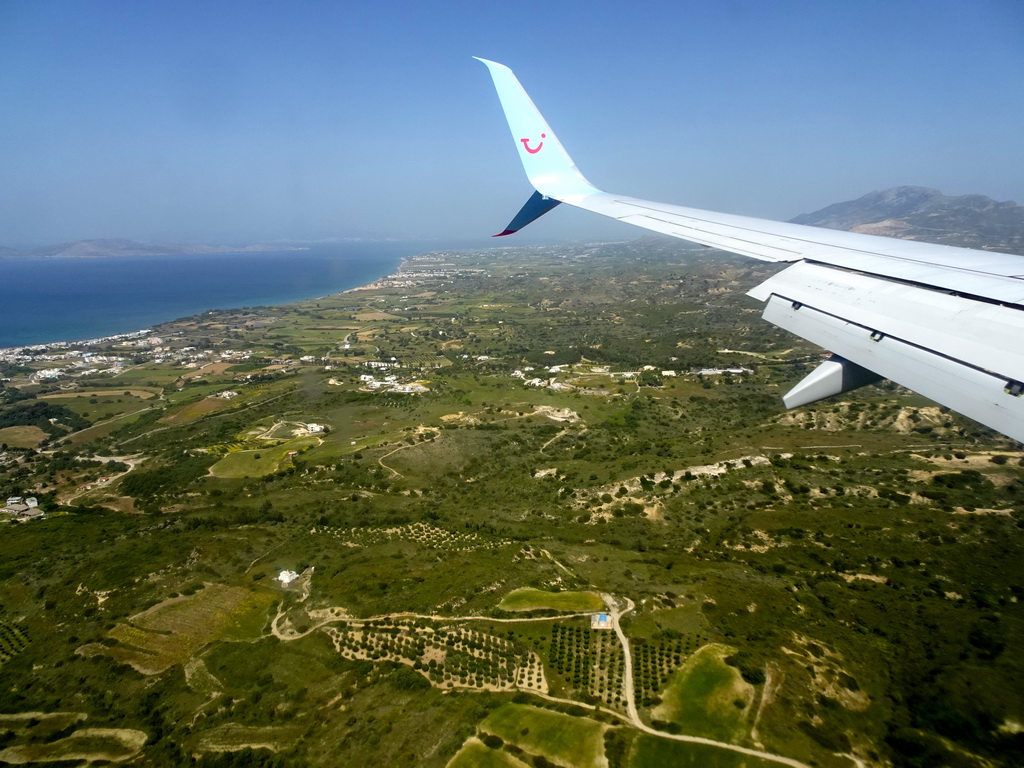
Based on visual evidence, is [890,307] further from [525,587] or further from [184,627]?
[184,627]

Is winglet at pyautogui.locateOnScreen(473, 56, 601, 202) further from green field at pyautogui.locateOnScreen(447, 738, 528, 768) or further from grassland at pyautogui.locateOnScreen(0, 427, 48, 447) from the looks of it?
grassland at pyautogui.locateOnScreen(0, 427, 48, 447)

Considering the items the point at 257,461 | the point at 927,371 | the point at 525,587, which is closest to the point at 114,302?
the point at 257,461

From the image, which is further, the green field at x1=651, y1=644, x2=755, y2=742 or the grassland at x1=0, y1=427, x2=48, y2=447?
the grassland at x1=0, y1=427, x2=48, y2=447

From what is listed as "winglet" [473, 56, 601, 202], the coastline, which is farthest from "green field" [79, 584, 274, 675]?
the coastline

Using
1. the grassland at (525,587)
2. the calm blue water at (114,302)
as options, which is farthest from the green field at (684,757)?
the calm blue water at (114,302)

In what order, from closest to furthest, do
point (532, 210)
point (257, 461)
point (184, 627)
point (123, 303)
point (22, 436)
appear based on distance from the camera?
point (532, 210), point (184, 627), point (257, 461), point (22, 436), point (123, 303)

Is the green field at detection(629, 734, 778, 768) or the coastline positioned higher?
the coastline

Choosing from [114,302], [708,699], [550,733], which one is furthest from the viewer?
[114,302]
